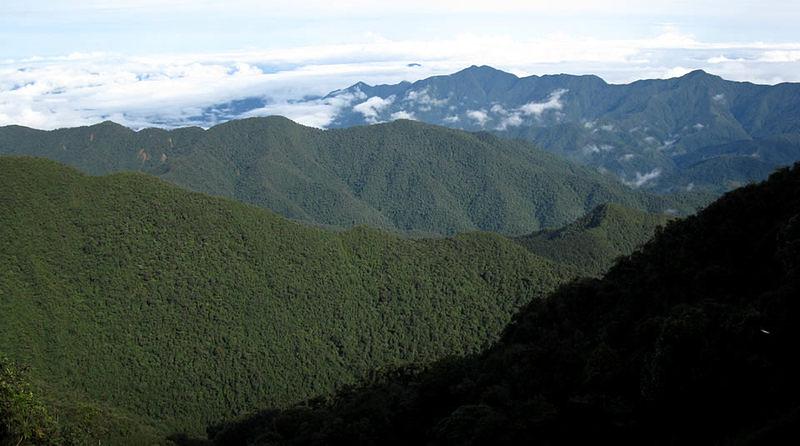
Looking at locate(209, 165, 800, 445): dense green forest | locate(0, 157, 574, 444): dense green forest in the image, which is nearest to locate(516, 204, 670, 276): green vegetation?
locate(0, 157, 574, 444): dense green forest

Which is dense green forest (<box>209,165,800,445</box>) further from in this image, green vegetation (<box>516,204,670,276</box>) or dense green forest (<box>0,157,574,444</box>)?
green vegetation (<box>516,204,670,276</box>)

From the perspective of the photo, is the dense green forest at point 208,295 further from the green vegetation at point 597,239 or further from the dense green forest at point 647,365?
the dense green forest at point 647,365

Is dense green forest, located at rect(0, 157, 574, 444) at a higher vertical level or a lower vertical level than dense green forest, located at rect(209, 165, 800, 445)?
lower

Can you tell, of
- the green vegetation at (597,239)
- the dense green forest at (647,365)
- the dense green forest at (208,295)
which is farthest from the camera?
the green vegetation at (597,239)

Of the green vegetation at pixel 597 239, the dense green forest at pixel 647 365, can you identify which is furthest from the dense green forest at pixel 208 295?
the dense green forest at pixel 647 365

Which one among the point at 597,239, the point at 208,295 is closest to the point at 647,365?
the point at 208,295

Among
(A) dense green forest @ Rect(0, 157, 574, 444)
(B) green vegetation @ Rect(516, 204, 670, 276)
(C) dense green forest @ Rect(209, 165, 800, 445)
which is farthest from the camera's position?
(B) green vegetation @ Rect(516, 204, 670, 276)
